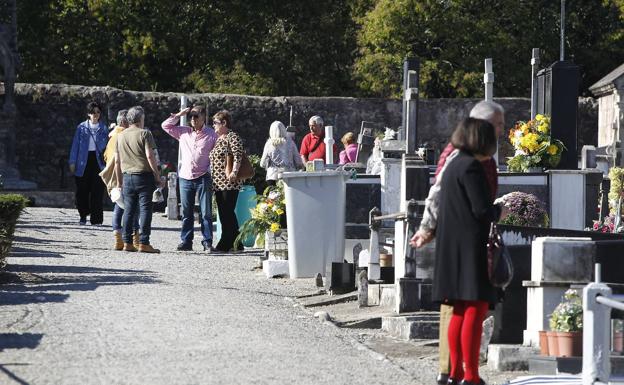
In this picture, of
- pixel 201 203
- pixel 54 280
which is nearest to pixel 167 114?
pixel 201 203

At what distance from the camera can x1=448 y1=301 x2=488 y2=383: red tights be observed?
29.7 ft

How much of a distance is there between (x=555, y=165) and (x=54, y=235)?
647 cm

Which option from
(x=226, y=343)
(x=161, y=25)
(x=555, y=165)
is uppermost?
(x=161, y=25)

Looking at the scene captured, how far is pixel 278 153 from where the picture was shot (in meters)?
19.8

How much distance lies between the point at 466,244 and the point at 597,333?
0.91 metres

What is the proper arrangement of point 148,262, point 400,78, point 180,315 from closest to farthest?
point 180,315 → point 148,262 → point 400,78

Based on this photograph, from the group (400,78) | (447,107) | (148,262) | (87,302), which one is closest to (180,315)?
(87,302)

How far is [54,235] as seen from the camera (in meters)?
20.4

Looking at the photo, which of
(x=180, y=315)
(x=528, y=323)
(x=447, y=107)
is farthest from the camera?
(x=447, y=107)

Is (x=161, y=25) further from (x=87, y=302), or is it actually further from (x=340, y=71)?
(x=87, y=302)

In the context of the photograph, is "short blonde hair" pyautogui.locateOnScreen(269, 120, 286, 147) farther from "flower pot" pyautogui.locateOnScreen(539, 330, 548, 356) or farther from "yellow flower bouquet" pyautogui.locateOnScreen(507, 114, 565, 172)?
"flower pot" pyautogui.locateOnScreen(539, 330, 548, 356)

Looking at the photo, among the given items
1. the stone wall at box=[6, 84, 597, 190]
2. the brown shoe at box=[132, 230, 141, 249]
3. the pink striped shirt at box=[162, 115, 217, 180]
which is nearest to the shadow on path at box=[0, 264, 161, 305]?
the brown shoe at box=[132, 230, 141, 249]

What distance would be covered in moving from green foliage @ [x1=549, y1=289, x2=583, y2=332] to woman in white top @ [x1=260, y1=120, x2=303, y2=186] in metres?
9.81

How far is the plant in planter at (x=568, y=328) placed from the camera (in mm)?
9828
